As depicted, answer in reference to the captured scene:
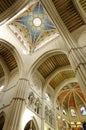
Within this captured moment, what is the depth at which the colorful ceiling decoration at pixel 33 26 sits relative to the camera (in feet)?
43.3

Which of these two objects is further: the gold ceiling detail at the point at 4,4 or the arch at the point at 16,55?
the arch at the point at 16,55

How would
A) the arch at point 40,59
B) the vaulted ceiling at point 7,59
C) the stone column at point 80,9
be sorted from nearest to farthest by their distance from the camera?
the stone column at point 80,9 → the arch at point 40,59 → the vaulted ceiling at point 7,59

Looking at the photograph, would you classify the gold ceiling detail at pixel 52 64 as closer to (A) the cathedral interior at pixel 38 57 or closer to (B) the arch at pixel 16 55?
(A) the cathedral interior at pixel 38 57

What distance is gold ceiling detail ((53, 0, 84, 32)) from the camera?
29.5ft

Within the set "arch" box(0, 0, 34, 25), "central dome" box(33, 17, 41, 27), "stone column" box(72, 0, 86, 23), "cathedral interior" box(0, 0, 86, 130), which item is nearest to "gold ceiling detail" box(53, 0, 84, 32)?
"cathedral interior" box(0, 0, 86, 130)

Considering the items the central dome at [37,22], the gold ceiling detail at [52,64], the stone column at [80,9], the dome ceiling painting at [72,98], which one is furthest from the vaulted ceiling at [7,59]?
the dome ceiling painting at [72,98]

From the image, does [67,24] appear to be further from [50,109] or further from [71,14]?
[50,109]

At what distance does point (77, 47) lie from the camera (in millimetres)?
7891

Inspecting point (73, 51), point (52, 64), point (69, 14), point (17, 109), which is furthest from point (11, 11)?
point (52, 64)

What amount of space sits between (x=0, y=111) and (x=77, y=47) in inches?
307

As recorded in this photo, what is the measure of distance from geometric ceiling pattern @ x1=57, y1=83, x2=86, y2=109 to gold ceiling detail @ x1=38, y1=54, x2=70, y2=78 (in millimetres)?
5970

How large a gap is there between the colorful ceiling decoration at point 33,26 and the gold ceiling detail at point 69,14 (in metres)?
4.28

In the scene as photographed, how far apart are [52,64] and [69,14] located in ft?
19.3

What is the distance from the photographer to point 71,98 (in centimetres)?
2003
